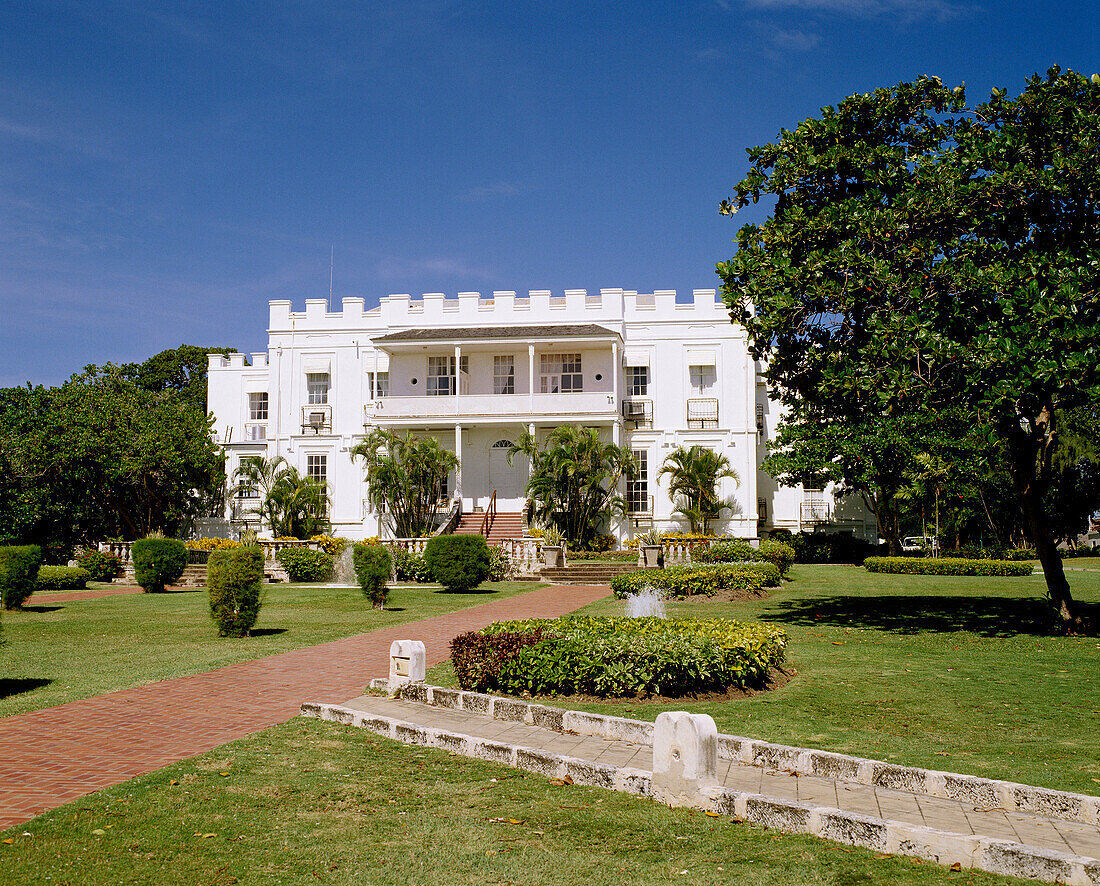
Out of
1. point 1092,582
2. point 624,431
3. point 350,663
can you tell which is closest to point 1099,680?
point 350,663

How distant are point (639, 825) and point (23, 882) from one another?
11.5 feet

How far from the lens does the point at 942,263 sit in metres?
13.5

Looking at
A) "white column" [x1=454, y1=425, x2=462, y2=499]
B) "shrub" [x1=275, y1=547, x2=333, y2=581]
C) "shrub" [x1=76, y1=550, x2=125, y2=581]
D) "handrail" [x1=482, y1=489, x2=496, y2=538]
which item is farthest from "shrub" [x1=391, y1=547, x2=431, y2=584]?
"shrub" [x1=76, y1=550, x2=125, y2=581]

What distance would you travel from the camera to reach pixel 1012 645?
13.3 meters

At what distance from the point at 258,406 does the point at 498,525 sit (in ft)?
45.3

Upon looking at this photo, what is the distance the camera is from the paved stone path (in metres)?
5.18

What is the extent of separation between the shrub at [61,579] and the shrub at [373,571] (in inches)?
448

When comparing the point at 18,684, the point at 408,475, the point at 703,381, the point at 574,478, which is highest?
the point at 703,381

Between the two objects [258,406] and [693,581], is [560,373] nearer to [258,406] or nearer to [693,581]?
[258,406]

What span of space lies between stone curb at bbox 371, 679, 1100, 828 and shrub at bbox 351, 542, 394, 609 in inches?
398

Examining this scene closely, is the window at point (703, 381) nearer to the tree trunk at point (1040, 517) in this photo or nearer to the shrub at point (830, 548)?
the shrub at point (830, 548)

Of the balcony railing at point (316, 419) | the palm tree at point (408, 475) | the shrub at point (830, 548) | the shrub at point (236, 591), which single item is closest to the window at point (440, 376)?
the palm tree at point (408, 475)

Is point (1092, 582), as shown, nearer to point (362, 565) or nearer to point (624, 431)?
point (624, 431)

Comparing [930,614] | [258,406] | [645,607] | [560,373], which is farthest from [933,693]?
[258,406]
